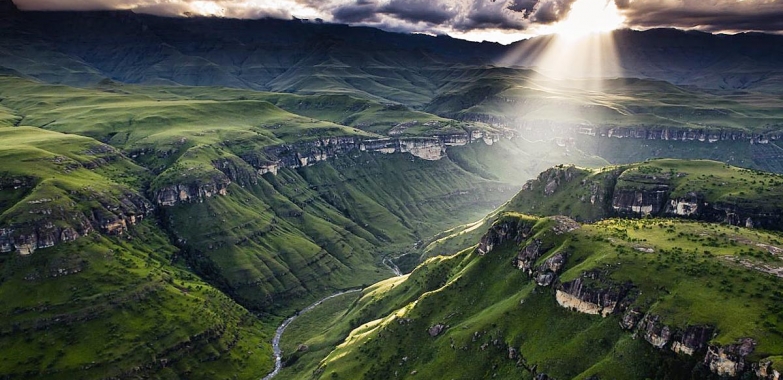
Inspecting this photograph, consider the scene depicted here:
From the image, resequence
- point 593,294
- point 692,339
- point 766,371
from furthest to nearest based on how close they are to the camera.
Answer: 1. point 593,294
2. point 692,339
3. point 766,371

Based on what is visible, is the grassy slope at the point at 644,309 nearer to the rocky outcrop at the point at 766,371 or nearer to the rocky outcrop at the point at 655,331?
the rocky outcrop at the point at 655,331

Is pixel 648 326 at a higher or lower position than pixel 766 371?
lower

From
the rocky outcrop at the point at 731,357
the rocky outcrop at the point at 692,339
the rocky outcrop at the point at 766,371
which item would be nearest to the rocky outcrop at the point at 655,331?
the rocky outcrop at the point at 692,339

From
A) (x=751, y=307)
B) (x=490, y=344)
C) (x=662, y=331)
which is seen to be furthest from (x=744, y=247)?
(x=490, y=344)

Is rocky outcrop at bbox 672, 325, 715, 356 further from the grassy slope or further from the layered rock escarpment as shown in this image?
the grassy slope

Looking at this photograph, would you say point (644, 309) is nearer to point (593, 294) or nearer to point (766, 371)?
point (593, 294)

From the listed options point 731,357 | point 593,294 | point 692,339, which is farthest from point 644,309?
point 731,357

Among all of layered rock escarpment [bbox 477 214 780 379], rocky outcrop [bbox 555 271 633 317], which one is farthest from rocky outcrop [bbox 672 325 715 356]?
A: rocky outcrop [bbox 555 271 633 317]
